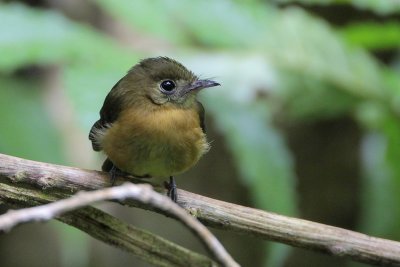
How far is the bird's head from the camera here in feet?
7.73

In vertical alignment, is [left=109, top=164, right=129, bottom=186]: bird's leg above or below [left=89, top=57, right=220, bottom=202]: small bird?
below

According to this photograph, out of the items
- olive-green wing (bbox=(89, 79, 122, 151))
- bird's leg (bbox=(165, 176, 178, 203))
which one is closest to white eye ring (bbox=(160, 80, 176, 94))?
olive-green wing (bbox=(89, 79, 122, 151))

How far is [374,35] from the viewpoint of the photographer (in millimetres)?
2979

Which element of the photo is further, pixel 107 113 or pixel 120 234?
pixel 107 113

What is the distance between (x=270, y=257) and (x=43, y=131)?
104cm

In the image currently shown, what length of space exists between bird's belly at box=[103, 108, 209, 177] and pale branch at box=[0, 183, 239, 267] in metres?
0.88

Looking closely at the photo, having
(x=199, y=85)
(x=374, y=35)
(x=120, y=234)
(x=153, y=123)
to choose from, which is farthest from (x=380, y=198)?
(x=120, y=234)

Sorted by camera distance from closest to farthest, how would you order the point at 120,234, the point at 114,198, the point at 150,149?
the point at 114,198
the point at 120,234
the point at 150,149

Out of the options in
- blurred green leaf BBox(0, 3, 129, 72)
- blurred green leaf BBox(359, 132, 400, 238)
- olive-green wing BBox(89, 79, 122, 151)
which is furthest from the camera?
blurred green leaf BBox(359, 132, 400, 238)

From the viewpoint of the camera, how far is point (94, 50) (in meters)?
2.56

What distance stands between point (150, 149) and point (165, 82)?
28 centimetres

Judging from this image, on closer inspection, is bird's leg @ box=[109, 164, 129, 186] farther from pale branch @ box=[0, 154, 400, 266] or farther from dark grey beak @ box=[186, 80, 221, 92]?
dark grey beak @ box=[186, 80, 221, 92]

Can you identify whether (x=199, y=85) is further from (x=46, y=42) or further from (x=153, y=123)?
(x=46, y=42)

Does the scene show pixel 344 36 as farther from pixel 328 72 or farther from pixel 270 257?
pixel 270 257
